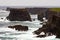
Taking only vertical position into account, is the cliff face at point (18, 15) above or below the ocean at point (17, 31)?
above

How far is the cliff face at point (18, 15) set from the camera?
4008 mm

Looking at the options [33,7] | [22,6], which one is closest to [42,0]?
[33,7]

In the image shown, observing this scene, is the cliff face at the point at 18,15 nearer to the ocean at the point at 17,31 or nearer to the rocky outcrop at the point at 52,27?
the ocean at the point at 17,31

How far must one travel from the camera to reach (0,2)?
13.3ft

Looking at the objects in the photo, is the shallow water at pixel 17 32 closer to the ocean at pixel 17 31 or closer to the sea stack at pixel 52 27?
the ocean at pixel 17 31

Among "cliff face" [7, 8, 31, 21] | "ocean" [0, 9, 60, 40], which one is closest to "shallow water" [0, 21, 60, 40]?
"ocean" [0, 9, 60, 40]

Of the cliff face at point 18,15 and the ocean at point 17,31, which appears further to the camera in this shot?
the cliff face at point 18,15

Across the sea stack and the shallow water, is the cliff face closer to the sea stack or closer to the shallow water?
the shallow water

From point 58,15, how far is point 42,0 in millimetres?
600

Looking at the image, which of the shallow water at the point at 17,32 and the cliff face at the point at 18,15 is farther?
the cliff face at the point at 18,15

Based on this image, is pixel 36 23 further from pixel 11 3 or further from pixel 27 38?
pixel 11 3

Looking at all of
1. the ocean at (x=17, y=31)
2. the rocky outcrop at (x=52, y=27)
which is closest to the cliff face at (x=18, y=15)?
the ocean at (x=17, y=31)

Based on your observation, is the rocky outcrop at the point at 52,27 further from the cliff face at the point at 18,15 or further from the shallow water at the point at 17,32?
the cliff face at the point at 18,15

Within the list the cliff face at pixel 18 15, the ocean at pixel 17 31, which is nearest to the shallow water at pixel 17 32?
the ocean at pixel 17 31
